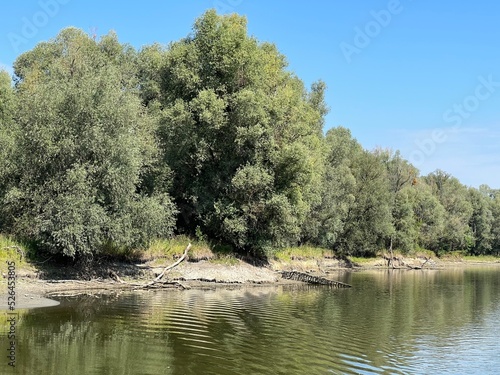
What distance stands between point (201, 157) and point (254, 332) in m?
26.2

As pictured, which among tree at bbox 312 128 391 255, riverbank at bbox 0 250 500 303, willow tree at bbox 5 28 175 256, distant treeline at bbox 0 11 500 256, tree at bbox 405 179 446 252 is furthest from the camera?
tree at bbox 405 179 446 252

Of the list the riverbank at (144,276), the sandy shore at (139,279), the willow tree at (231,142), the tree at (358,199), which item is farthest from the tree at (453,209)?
the willow tree at (231,142)

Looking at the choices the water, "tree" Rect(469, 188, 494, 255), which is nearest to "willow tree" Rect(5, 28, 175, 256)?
the water

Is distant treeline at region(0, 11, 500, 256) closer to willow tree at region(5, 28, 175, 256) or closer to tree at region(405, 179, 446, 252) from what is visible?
willow tree at region(5, 28, 175, 256)

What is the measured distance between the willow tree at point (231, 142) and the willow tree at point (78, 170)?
1159 cm

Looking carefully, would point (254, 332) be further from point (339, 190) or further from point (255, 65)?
point (339, 190)

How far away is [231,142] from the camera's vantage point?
45.8 m

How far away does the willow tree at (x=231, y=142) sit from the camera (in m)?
43.8

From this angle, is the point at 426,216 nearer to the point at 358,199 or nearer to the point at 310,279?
the point at 358,199

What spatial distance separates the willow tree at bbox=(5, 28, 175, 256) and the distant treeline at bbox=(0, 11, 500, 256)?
0.09 metres

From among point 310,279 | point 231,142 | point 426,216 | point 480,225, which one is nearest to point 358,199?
point 426,216

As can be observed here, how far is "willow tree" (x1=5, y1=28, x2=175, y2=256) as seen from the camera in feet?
96.4

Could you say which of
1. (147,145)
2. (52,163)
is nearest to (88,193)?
(52,163)

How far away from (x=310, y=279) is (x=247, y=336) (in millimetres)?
26068
